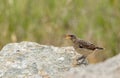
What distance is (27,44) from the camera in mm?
5125

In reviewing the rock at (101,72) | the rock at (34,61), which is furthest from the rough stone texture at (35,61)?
the rock at (101,72)

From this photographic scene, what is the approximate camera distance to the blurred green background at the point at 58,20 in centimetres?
780

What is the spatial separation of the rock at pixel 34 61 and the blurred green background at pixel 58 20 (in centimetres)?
264

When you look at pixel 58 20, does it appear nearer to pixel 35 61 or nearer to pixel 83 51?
pixel 83 51

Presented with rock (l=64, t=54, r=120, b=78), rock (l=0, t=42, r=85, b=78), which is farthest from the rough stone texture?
rock (l=64, t=54, r=120, b=78)

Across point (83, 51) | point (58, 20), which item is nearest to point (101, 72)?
point (83, 51)

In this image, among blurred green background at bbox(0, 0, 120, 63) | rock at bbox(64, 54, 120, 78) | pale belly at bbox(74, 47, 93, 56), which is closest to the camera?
rock at bbox(64, 54, 120, 78)

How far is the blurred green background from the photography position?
7.80 metres

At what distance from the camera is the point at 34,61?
4.78 m

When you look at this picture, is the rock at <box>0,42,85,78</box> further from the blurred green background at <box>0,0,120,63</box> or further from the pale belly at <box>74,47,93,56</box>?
the blurred green background at <box>0,0,120,63</box>

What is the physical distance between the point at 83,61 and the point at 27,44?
1.91 feet

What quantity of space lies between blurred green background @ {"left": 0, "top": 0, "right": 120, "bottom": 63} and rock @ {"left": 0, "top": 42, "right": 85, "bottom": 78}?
8.68 ft

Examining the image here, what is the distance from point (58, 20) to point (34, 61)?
3.34 metres

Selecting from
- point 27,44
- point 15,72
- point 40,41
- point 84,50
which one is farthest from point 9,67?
point 40,41
